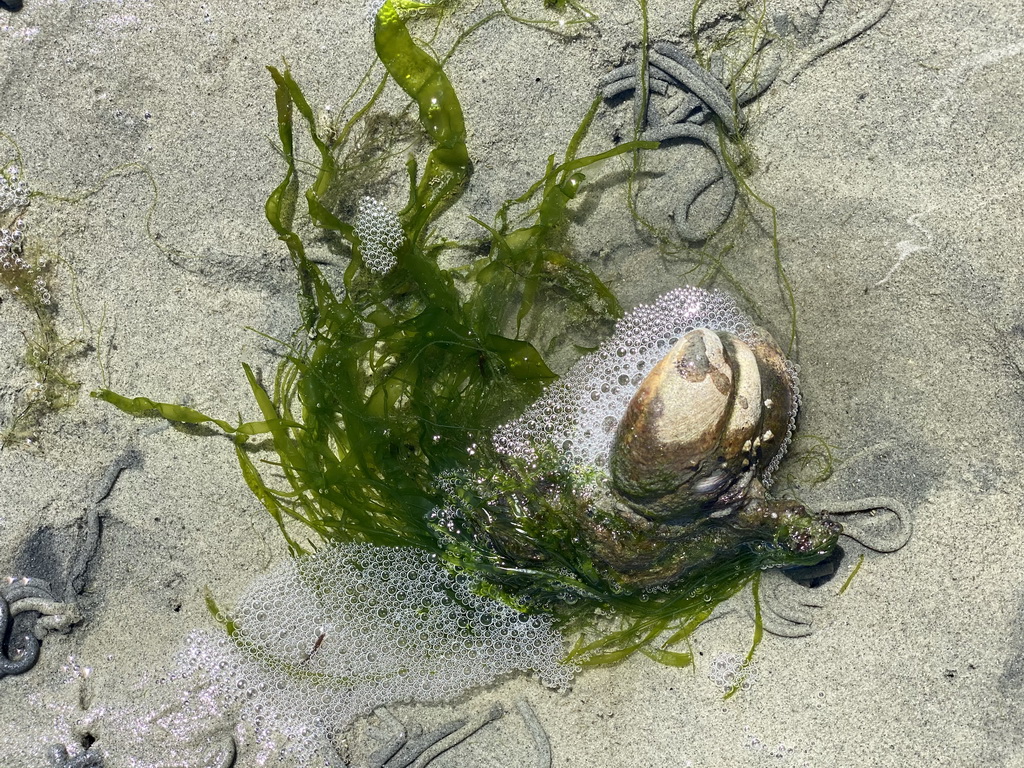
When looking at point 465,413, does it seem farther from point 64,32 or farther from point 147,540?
point 64,32

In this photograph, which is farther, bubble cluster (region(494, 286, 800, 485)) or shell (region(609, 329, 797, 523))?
bubble cluster (region(494, 286, 800, 485))

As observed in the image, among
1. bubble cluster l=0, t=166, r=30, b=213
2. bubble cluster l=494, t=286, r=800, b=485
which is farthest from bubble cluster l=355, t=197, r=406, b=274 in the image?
bubble cluster l=0, t=166, r=30, b=213

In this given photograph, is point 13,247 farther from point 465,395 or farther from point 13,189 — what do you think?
point 465,395

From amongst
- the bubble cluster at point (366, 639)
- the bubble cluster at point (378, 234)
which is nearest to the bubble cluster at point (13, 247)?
the bubble cluster at point (378, 234)

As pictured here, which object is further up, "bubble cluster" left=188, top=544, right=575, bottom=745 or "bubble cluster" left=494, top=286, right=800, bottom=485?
"bubble cluster" left=494, top=286, right=800, bottom=485

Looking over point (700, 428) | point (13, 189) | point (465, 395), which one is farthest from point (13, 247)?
point (700, 428)

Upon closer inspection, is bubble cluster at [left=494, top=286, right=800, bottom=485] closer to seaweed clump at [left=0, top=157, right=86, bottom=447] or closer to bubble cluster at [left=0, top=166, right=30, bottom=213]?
seaweed clump at [left=0, top=157, right=86, bottom=447]
